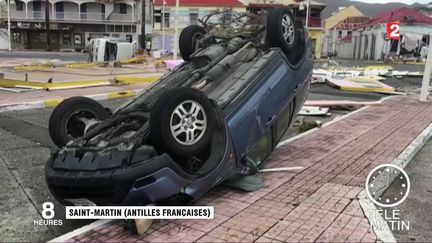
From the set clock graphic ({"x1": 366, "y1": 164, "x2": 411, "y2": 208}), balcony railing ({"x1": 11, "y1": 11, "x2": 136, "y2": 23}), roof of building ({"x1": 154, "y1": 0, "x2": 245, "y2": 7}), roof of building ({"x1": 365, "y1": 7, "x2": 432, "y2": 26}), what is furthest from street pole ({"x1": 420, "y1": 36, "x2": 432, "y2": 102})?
balcony railing ({"x1": 11, "y1": 11, "x2": 136, "y2": 23})

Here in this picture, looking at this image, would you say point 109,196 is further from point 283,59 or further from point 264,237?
point 283,59

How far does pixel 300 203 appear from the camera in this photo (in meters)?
4.73

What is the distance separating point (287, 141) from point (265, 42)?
2134mm

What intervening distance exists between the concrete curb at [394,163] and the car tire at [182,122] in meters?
1.78

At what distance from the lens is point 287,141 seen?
25.0 feet

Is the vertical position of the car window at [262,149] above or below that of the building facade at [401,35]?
below

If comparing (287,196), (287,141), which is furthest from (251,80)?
(287,141)

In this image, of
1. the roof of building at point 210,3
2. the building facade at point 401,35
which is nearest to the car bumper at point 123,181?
the building facade at point 401,35

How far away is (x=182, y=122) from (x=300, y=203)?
1.56 meters

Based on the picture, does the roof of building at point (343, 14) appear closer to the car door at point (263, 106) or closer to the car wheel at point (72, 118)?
the car door at point (263, 106)

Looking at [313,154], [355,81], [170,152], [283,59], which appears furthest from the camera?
[355,81]

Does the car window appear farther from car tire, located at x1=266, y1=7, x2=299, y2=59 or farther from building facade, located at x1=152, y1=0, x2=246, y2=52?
building facade, located at x1=152, y1=0, x2=246, y2=52

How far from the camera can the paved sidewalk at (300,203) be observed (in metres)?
3.98

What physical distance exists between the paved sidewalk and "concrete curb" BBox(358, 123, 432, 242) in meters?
0.07
